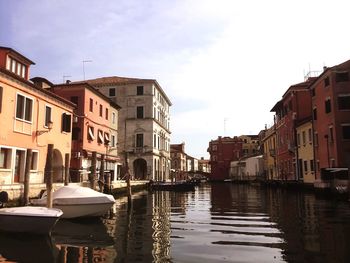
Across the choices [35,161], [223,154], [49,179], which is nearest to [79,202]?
[49,179]

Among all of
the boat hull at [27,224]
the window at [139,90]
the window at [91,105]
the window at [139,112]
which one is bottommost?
the boat hull at [27,224]

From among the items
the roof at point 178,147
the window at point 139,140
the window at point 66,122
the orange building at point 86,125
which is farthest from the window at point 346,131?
the roof at point 178,147

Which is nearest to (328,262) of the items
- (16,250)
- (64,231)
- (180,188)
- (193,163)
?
(16,250)

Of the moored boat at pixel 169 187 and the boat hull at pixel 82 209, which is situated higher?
the moored boat at pixel 169 187

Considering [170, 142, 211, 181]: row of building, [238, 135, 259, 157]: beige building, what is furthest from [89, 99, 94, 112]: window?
[238, 135, 259, 157]: beige building

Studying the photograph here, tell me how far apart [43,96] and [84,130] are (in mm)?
8944

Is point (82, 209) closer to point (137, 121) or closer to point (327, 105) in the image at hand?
point (327, 105)

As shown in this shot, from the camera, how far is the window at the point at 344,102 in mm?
27023

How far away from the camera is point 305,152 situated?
114 ft

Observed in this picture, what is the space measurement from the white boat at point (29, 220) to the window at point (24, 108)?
33.0ft

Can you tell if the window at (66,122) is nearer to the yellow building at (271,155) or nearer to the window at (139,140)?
the window at (139,140)

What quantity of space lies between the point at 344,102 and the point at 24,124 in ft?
69.0

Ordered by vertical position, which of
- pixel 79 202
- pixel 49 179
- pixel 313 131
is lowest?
pixel 79 202

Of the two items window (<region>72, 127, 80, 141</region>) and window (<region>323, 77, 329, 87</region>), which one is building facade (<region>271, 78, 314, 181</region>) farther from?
window (<region>72, 127, 80, 141</region>)
